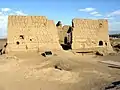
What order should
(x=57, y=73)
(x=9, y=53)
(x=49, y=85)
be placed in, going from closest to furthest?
1. (x=49, y=85)
2. (x=57, y=73)
3. (x=9, y=53)

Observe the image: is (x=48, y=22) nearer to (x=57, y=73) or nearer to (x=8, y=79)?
(x=57, y=73)

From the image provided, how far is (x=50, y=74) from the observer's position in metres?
15.5

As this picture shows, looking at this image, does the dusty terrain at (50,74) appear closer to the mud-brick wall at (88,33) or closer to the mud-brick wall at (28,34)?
the mud-brick wall at (28,34)

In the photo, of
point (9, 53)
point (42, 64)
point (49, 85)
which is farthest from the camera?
point (9, 53)

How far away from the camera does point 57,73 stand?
617 inches

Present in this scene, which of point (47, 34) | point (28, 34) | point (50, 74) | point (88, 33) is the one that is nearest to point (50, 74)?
point (50, 74)

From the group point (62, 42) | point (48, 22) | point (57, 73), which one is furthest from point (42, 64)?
point (62, 42)

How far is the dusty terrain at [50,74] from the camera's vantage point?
12.9 m

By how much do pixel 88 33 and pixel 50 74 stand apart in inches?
402

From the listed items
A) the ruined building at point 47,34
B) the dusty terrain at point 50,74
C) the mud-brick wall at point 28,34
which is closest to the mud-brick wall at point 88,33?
the ruined building at point 47,34

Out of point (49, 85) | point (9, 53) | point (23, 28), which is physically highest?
point (23, 28)

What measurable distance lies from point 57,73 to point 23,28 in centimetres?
845

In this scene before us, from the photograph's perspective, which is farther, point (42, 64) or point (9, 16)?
point (9, 16)

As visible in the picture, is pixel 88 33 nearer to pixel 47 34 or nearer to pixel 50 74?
pixel 47 34
